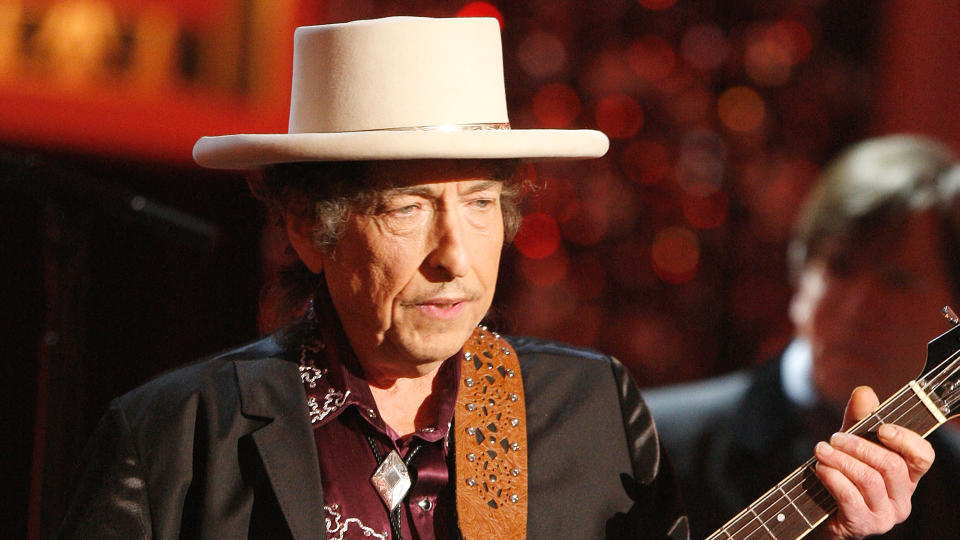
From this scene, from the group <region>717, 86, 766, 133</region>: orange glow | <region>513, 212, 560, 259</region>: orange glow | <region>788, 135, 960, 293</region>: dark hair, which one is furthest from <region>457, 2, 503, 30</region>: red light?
<region>788, 135, 960, 293</region>: dark hair

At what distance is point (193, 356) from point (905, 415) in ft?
6.10

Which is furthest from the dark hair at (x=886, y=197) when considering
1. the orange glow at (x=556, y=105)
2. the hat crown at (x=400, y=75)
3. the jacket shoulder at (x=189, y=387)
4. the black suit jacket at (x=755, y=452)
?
the jacket shoulder at (x=189, y=387)

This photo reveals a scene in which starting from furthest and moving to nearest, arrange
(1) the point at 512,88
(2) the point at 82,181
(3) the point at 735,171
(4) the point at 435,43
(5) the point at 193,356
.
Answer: (3) the point at 735,171, (1) the point at 512,88, (5) the point at 193,356, (2) the point at 82,181, (4) the point at 435,43

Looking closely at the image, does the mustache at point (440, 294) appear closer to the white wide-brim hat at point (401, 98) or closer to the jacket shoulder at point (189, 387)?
the white wide-brim hat at point (401, 98)

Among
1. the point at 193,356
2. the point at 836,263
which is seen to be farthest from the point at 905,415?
the point at 193,356

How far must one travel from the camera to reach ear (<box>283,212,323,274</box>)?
5.59ft

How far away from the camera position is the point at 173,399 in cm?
166

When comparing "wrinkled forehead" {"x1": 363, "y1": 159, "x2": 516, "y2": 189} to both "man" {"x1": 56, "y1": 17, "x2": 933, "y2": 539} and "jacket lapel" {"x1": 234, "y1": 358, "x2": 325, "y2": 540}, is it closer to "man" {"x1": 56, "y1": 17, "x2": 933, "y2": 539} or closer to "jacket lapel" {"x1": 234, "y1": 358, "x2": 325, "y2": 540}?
"man" {"x1": 56, "y1": 17, "x2": 933, "y2": 539}

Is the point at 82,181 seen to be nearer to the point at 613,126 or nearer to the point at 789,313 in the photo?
the point at 613,126

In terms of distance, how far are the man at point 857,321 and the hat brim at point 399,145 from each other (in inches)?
59.4

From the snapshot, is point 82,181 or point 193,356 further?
point 193,356

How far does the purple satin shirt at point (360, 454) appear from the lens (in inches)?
63.9

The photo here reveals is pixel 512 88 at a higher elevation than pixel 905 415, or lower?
higher

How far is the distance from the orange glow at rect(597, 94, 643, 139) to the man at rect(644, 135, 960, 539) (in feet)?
3.47
